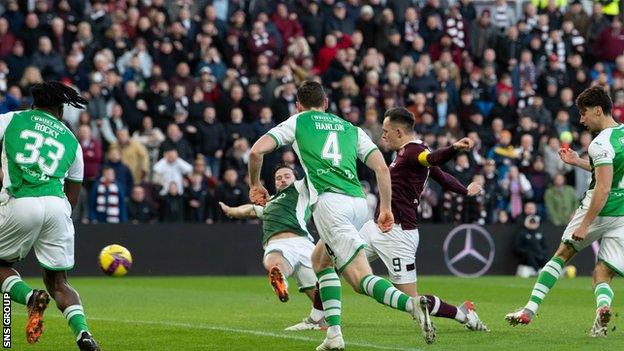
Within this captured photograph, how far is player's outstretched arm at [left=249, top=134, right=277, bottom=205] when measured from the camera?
10625 mm

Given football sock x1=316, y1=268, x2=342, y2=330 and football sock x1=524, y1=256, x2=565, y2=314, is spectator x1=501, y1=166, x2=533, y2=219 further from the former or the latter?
football sock x1=316, y1=268, x2=342, y2=330

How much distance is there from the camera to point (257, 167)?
35.1 feet

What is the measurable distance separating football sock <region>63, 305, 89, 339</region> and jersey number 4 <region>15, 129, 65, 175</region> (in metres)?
1.11

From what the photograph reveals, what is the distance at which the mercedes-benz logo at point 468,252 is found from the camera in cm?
2639

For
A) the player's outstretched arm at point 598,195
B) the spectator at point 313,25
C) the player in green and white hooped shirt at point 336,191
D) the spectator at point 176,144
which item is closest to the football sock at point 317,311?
the player in green and white hooped shirt at point 336,191

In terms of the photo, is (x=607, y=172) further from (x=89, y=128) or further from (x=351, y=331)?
(x=89, y=128)

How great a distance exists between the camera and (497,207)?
27.1m

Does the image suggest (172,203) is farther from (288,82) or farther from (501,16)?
(501,16)

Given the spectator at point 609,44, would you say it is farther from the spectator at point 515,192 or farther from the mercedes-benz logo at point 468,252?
the mercedes-benz logo at point 468,252

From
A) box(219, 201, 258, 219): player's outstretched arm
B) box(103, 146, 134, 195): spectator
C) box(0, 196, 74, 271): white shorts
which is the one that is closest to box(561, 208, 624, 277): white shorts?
box(219, 201, 258, 219): player's outstretched arm

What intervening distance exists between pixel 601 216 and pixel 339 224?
9.13ft

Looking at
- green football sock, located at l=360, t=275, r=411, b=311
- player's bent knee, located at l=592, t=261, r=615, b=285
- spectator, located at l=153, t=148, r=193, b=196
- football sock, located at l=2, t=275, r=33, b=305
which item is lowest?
spectator, located at l=153, t=148, r=193, b=196

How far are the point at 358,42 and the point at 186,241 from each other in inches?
253

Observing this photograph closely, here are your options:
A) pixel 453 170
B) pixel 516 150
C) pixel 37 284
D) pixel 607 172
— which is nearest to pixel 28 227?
pixel 607 172
